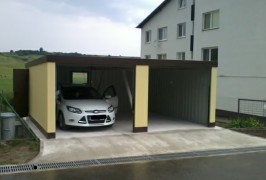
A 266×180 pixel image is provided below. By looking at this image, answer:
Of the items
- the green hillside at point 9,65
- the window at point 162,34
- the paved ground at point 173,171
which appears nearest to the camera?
the paved ground at point 173,171

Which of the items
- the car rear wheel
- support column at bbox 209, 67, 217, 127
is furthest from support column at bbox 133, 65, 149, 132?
support column at bbox 209, 67, 217, 127

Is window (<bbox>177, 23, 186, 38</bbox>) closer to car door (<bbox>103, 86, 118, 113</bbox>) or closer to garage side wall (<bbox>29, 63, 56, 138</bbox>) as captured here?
car door (<bbox>103, 86, 118, 113</bbox>)

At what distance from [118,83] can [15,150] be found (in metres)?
10.00

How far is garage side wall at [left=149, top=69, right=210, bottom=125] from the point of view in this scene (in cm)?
1439

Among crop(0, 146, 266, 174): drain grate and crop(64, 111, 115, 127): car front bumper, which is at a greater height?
crop(64, 111, 115, 127): car front bumper

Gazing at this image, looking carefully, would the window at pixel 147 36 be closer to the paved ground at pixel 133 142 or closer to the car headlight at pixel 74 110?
the paved ground at pixel 133 142

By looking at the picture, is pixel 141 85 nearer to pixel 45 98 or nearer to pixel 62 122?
pixel 62 122

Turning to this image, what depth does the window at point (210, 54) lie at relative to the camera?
21909 millimetres

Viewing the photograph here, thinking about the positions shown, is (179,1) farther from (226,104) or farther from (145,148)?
(145,148)

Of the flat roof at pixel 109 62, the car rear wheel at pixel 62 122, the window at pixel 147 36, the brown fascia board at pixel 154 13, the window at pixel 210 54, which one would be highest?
the brown fascia board at pixel 154 13

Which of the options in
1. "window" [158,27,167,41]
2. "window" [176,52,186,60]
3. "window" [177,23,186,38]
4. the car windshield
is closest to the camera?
the car windshield

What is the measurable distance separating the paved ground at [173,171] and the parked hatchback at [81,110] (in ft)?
13.1

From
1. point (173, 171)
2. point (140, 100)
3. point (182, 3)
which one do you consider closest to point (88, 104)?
point (140, 100)

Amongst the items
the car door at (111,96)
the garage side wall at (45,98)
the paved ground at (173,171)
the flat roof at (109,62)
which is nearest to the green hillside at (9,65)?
the car door at (111,96)
